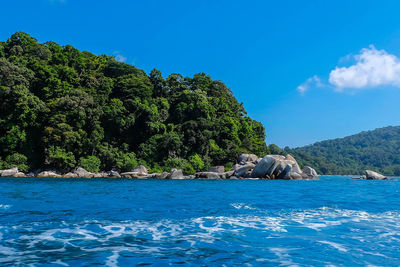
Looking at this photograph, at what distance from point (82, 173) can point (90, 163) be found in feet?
7.79

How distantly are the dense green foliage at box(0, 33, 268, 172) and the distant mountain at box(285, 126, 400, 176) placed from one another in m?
61.3

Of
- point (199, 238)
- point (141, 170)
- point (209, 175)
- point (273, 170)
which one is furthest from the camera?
point (273, 170)

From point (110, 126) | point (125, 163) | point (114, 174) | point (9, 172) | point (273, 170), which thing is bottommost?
point (114, 174)

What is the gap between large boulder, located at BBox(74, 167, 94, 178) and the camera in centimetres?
3409

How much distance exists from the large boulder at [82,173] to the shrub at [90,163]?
87 cm

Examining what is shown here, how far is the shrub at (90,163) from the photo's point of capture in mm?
35781

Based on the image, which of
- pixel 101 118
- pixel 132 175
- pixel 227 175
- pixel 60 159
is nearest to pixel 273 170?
pixel 227 175

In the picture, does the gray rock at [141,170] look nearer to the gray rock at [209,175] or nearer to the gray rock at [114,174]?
the gray rock at [114,174]

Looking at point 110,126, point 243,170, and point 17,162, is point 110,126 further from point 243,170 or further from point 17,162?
point 243,170

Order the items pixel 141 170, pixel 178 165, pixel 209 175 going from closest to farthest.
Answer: pixel 209 175
pixel 141 170
pixel 178 165

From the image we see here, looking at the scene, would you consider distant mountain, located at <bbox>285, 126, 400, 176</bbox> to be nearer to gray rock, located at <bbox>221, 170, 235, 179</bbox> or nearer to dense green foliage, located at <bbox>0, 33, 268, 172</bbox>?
dense green foliage, located at <bbox>0, 33, 268, 172</bbox>

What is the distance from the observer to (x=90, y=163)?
3653 cm

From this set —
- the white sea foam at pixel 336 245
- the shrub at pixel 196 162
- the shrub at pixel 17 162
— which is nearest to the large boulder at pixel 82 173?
the shrub at pixel 17 162

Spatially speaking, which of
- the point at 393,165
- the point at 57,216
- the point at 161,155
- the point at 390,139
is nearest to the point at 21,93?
the point at 161,155
